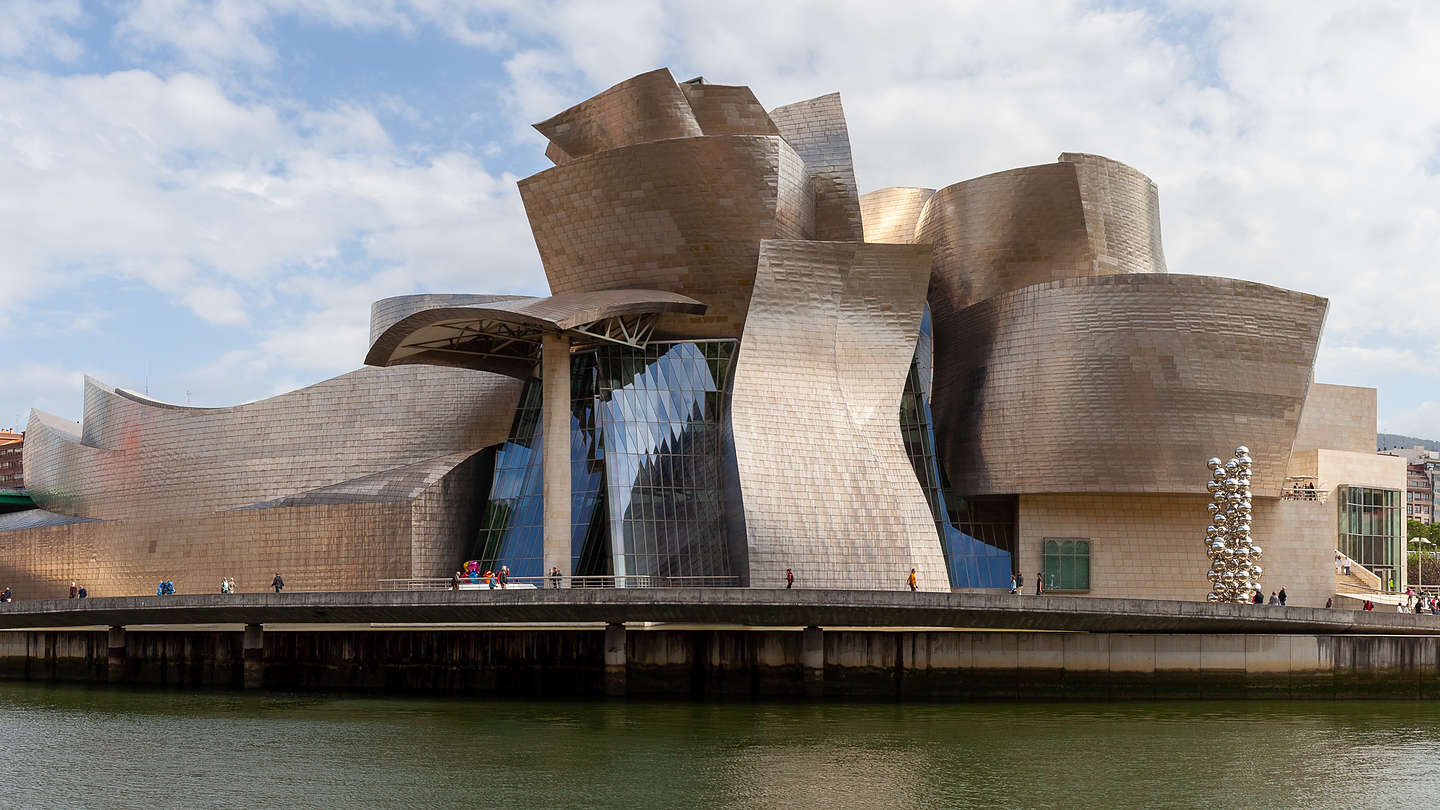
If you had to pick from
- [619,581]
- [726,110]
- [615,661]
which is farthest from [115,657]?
[726,110]

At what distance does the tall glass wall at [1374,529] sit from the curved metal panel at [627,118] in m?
26.3

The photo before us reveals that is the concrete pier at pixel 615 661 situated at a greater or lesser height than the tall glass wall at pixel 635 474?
lesser

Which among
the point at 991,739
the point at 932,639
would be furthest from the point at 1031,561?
the point at 991,739

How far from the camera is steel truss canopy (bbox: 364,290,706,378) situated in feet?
118

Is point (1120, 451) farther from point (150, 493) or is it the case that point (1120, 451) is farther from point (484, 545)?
point (150, 493)

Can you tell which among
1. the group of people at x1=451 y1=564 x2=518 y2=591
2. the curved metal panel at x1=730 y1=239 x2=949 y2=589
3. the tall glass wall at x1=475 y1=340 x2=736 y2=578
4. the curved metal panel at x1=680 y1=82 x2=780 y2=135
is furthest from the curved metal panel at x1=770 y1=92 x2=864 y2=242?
the group of people at x1=451 y1=564 x2=518 y2=591

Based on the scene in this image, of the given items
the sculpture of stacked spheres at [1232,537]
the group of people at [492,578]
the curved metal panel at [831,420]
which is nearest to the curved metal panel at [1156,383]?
the sculpture of stacked spheres at [1232,537]

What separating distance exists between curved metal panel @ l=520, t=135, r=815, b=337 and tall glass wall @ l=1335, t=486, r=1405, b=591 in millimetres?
21783

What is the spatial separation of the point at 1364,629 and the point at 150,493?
35173 mm

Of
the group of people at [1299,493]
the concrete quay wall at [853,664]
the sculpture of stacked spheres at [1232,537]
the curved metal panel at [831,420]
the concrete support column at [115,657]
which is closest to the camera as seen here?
the concrete quay wall at [853,664]

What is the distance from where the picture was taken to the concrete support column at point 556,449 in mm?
36656

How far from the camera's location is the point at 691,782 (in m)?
18.9

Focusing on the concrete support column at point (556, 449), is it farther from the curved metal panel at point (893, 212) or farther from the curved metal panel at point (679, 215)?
the curved metal panel at point (893, 212)

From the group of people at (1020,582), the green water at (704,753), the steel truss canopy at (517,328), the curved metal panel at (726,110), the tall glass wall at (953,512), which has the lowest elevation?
the green water at (704,753)
